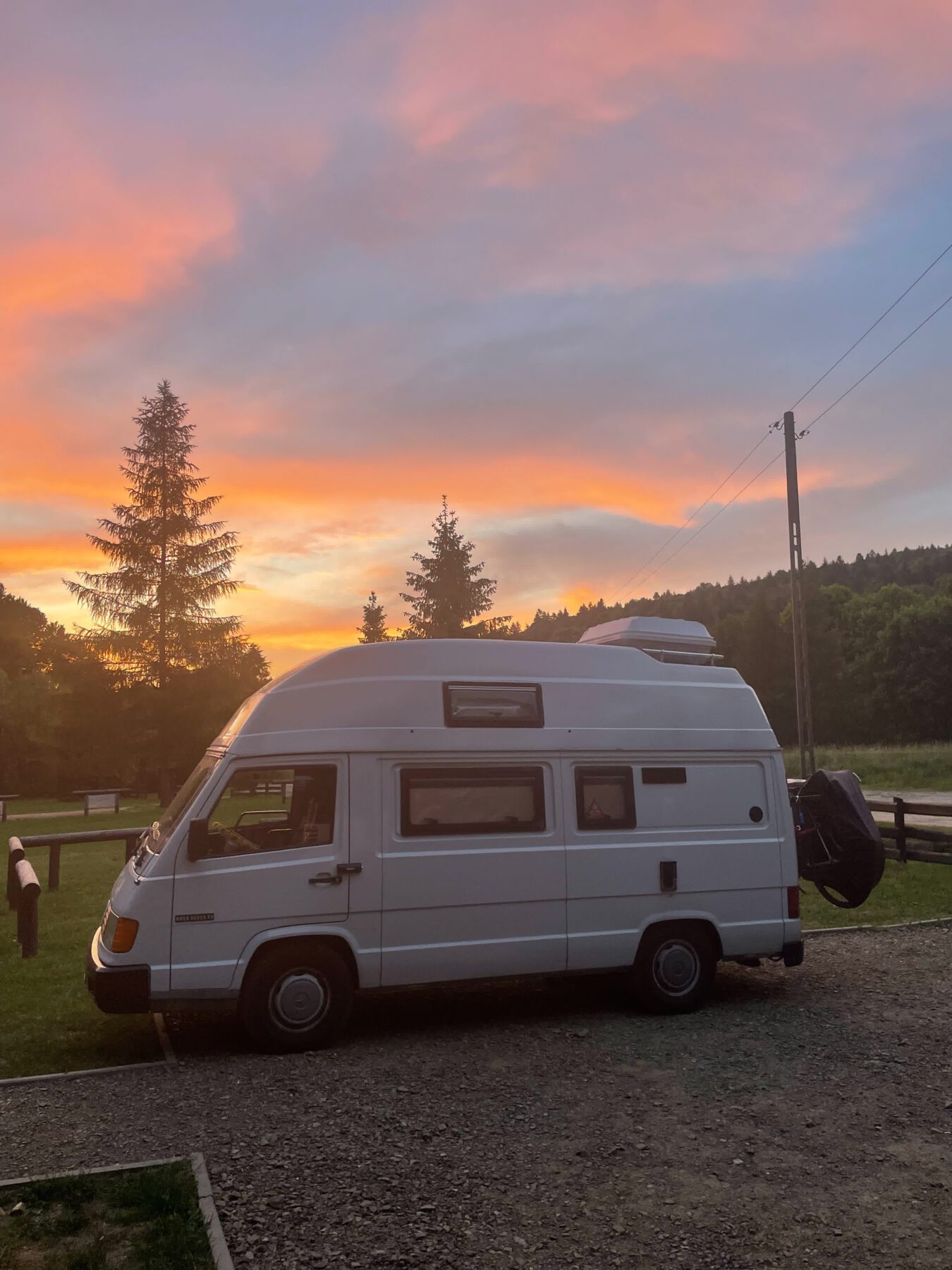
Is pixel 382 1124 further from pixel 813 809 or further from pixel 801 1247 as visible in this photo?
pixel 813 809

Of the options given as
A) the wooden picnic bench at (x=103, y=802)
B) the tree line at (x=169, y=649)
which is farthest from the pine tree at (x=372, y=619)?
the wooden picnic bench at (x=103, y=802)

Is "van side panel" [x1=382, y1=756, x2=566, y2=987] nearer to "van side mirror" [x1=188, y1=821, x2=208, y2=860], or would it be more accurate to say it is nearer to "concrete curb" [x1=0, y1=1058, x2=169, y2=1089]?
"van side mirror" [x1=188, y1=821, x2=208, y2=860]

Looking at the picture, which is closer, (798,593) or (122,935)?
(122,935)

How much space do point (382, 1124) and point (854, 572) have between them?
485 feet

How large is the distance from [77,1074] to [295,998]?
159 cm

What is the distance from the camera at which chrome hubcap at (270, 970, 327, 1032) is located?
25.0 feet

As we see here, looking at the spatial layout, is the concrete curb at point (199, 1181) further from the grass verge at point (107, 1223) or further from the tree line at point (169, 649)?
the tree line at point (169, 649)

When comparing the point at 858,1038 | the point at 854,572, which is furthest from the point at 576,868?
the point at 854,572

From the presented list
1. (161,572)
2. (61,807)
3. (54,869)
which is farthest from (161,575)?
(54,869)

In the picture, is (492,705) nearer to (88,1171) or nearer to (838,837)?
(838,837)

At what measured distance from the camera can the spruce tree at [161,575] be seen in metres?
40.7

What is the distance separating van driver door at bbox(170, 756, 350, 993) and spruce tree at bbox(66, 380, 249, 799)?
3346 cm

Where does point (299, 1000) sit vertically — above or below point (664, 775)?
below

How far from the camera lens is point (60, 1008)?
361 inches
